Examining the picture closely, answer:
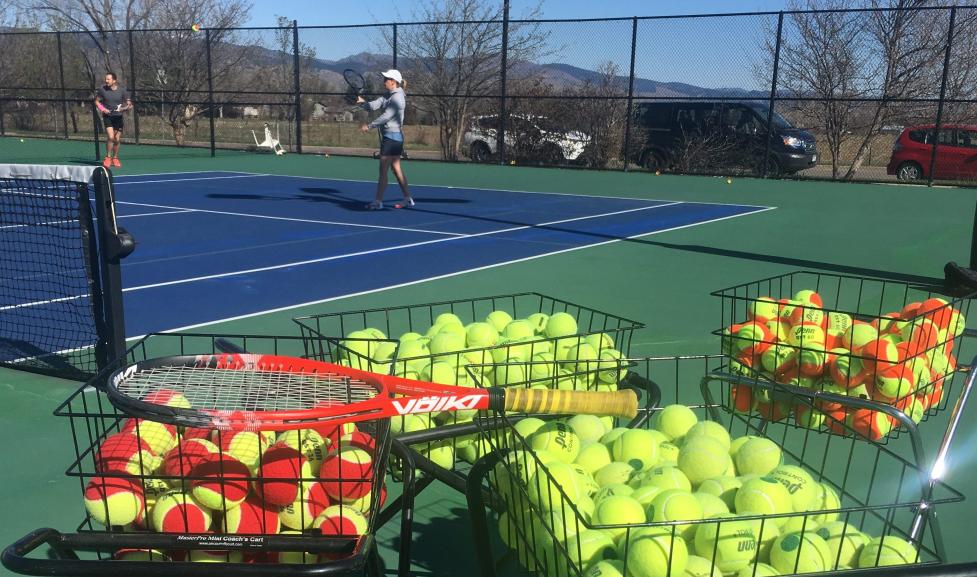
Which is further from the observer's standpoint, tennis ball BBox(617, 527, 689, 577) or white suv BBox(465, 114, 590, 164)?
white suv BBox(465, 114, 590, 164)

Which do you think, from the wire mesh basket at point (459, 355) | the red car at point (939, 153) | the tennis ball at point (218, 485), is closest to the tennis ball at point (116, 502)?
the tennis ball at point (218, 485)

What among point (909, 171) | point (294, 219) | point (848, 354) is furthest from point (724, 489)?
point (909, 171)

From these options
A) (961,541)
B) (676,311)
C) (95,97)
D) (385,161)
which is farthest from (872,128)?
(961,541)

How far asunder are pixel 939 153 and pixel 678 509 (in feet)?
57.2

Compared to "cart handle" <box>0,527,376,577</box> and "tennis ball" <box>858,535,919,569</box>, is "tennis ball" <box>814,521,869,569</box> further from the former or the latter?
"cart handle" <box>0,527,376,577</box>

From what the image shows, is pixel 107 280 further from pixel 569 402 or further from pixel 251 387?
pixel 569 402

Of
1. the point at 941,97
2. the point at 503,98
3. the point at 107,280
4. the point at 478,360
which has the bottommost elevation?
the point at 107,280

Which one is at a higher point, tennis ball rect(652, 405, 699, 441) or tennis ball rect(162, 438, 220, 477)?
tennis ball rect(162, 438, 220, 477)

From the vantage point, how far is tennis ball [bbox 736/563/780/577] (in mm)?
1672

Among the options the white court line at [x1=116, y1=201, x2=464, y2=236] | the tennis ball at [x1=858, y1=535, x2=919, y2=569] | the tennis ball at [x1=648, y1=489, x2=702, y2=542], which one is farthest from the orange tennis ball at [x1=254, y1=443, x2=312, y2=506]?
the white court line at [x1=116, y1=201, x2=464, y2=236]

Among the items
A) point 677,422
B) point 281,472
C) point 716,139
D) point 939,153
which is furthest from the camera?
point 716,139

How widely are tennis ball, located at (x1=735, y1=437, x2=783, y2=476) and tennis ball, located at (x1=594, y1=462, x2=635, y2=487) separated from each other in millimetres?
283

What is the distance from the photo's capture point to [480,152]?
20984 millimetres

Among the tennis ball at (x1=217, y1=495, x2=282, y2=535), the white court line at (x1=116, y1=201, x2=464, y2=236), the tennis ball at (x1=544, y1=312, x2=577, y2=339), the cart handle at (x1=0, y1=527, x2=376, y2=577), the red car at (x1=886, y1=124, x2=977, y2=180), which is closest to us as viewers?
the cart handle at (x1=0, y1=527, x2=376, y2=577)
